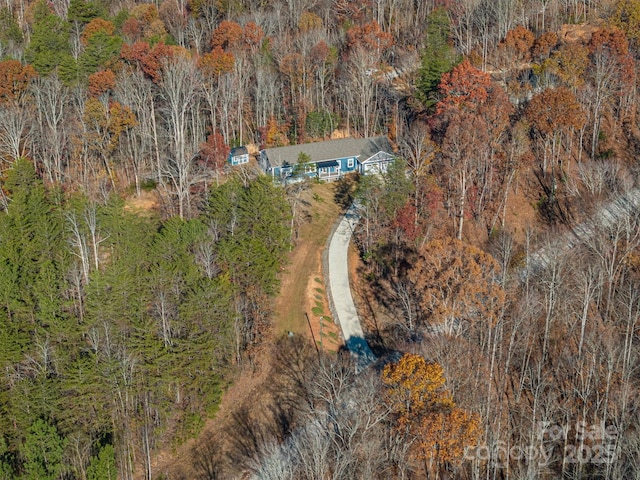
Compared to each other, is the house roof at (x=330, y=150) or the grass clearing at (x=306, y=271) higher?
the house roof at (x=330, y=150)

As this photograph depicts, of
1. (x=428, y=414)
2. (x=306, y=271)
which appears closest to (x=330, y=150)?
(x=306, y=271)

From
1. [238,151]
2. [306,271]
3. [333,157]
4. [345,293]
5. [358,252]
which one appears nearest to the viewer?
[345,293]

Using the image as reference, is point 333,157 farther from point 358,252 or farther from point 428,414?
point 428,414

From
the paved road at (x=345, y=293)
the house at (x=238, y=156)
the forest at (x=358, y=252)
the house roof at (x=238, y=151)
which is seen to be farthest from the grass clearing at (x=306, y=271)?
the house roof at (x=238, y=151)

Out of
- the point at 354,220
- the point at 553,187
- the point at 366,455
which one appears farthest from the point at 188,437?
the point at 553,187

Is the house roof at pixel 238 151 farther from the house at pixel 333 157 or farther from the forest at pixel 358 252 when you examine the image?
the house at pixel 333 157

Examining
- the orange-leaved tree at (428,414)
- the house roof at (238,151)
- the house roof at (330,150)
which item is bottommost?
the orange-leaved tree at (428,414)

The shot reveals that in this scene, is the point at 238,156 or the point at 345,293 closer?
the point at 345,293

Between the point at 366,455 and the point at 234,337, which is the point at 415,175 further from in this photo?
the point at 366,455
